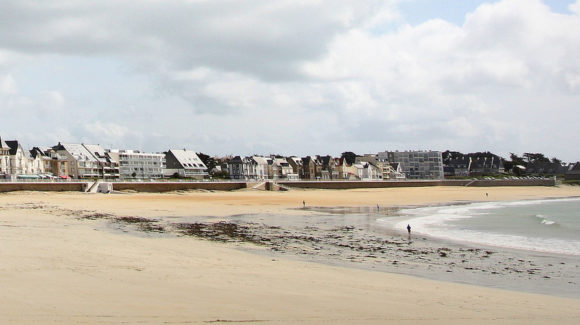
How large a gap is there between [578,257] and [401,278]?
8795mm

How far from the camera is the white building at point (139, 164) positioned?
133m

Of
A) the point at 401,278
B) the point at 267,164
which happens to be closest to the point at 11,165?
the point at 267,164

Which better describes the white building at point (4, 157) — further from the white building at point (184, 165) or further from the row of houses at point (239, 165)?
the white building at point (184, 165)

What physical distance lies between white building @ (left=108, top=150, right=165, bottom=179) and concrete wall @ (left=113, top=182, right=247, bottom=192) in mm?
55764

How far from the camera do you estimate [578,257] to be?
18344 millimetres

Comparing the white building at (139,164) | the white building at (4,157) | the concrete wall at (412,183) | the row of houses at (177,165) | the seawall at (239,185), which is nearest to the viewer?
the seawall at (239,185)

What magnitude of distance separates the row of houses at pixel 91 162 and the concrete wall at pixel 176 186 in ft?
73.4

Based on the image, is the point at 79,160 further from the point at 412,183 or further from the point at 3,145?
the point at 412,183

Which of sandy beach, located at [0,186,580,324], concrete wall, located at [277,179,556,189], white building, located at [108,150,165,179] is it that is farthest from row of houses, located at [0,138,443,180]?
sandy beach, located at [0,186,580,324]

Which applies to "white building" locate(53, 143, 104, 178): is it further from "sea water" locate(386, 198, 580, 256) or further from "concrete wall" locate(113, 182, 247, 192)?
"sea water" locate(386, 198, 580, 256)

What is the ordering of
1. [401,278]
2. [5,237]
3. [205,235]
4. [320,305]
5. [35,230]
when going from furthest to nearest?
1. [205,235]
2. [35,230]
3. [5,237]
4. [401,278]
5. [320,305]

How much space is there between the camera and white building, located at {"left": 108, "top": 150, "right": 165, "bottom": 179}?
437ft

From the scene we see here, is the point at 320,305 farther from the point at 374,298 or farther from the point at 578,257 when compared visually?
the point at 578,257

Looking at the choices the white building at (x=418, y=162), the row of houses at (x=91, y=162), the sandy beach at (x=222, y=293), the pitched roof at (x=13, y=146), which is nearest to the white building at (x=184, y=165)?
the row of houses at (x=91, y=162)
